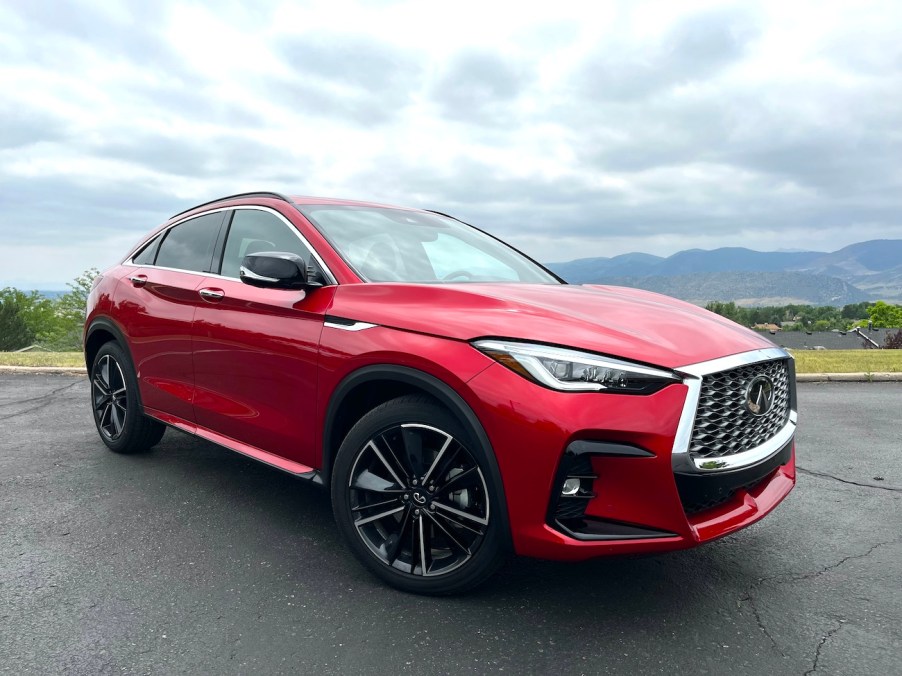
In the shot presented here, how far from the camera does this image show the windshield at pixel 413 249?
3520 millimetres

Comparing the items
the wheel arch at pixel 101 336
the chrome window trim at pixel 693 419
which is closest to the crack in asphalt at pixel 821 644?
the chrome window trim at pixel 693 419

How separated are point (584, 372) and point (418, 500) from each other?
88 cm

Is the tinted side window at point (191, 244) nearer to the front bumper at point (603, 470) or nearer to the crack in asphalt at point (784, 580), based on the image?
the front bumper at point (603, 470)

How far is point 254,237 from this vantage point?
399 cm

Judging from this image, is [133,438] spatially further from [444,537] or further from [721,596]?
[721,596]

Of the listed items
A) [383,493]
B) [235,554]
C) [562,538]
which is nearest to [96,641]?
[235,554]

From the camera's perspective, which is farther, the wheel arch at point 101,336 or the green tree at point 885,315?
the green tree at point 885,315

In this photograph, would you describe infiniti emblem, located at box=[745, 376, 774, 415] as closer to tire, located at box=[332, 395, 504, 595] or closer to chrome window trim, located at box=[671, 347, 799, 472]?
chrome window trim, located at box=[671, 347, 799, 472]

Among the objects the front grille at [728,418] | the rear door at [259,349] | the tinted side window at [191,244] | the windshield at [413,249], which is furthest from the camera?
the tinted side window at [191,244]

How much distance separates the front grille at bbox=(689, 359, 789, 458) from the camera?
8.14ft

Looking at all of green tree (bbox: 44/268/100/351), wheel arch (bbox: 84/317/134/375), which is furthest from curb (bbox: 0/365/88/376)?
green tree (bbox: 44/268/100/351)

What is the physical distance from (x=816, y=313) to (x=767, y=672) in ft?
497

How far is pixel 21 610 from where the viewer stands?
110 inches

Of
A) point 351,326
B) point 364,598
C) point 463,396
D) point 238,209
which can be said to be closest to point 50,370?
point 238,209
